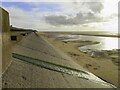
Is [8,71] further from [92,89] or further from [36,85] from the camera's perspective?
[92,89]

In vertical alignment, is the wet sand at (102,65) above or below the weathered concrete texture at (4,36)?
below

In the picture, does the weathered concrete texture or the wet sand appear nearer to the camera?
the weathered concrete texture

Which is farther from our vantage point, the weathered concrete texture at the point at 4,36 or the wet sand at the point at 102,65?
the wet sand at the point at 102,65

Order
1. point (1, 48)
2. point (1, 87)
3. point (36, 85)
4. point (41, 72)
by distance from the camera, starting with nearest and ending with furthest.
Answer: point (1, 87) < point (1, 48) < point (36, 85) < point (41, 72)

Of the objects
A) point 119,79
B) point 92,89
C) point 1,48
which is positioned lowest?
point 119,79

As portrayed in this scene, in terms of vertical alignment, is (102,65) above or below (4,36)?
below

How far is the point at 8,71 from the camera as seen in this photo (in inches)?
117

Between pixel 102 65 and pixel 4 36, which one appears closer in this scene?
pixel 4 36

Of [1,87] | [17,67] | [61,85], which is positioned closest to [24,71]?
[17,67]

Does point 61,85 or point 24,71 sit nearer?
point 61,85

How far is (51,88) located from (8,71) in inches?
27.4

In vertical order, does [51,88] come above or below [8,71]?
below

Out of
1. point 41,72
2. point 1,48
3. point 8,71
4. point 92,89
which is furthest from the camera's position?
point 41,72

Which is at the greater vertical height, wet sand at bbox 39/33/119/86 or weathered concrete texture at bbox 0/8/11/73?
weathered concrete texture at bbox 0/8/11/73
